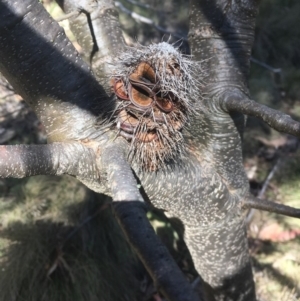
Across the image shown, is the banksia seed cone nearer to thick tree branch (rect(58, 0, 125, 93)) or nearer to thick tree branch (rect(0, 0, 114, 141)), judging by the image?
thick tree branch (rect(0, 0, 114, 141))

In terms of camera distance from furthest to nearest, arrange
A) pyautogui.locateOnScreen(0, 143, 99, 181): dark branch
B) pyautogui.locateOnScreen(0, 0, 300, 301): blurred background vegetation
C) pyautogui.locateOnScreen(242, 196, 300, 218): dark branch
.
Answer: pyautogui.locateOnScreen(0, 0, 300, 301): blurred background vegetation, pyautogui.locateOnScreen(242, 196, 300, 218): dark branch, pyautogui.locateOnScreen(0, 143, 99, 181): dark branch

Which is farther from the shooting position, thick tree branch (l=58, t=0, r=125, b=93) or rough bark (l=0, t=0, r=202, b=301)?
thick tree branch (l=58, t=0, r=125, b=93)

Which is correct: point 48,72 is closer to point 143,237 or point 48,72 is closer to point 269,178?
point 143,237

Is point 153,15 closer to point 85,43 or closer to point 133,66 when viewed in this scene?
point 85,43

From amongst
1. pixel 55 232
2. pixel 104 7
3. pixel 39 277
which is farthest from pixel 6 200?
pixel 104 7

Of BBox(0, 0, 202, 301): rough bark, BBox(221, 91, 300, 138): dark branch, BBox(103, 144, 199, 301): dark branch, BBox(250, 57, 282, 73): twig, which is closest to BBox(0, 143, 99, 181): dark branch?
BBox(0, 0, 202, 301): rough bark

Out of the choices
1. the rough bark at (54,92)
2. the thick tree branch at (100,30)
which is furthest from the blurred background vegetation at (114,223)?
the rough bark at (54,92)
